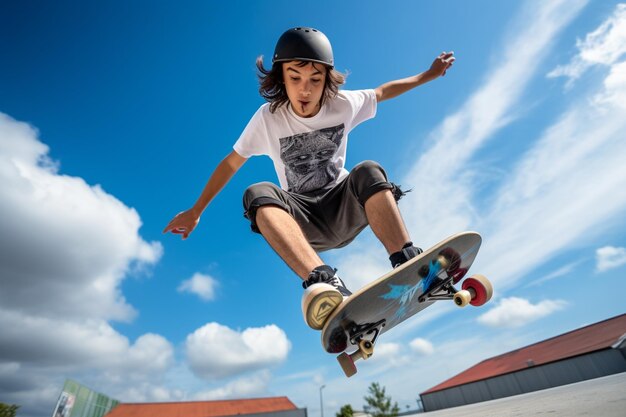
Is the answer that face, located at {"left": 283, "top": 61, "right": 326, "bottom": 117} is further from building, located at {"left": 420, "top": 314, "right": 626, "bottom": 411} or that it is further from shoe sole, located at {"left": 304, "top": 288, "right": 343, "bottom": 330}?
building, located at {"left": 420, "top": 314, "right": 626, "bottom": 411}

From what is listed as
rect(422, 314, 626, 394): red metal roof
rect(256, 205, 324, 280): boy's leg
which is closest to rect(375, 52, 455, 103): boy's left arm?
rect(256, 205, 324, 280): boy's leg

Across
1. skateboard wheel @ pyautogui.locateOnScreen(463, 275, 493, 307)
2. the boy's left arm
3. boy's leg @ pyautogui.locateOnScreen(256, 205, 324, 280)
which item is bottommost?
skateboard wheel @ pyautogui.locateOnScreen(463, 275, 493, 307)

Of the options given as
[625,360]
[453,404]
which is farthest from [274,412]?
[625,360]

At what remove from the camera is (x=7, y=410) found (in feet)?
115

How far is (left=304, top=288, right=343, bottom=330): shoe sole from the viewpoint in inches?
75.4

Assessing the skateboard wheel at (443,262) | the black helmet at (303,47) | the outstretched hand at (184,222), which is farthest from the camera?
the outstretched hand at (184,222)

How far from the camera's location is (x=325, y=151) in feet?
10.2

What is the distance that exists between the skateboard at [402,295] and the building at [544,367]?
1403 inches

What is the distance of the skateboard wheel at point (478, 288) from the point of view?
2.47 m

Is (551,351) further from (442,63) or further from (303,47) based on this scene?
(303,47)

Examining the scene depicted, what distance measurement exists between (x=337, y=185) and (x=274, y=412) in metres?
42.5

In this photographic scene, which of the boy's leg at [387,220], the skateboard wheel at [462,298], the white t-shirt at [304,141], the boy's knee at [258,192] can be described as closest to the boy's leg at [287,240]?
the boy's knee at [258,192]

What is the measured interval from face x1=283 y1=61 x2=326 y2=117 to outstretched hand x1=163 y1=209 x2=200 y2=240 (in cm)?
154

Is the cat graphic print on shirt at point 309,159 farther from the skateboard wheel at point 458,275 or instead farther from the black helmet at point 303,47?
the skateboard wheel at point 458,275
